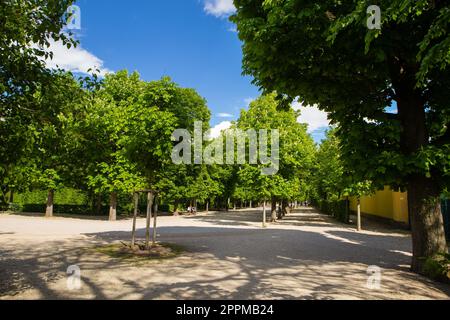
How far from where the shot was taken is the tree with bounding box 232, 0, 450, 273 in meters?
7.74

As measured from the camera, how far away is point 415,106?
29.9 ft

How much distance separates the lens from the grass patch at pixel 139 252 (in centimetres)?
1055

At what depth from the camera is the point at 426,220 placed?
863 centimetres

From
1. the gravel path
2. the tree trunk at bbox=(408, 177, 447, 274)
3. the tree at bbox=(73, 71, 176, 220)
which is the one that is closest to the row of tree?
the tree at bbox=(73, 71, 176, 220)

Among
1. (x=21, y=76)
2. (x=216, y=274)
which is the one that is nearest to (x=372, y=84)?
(x=216, y=274)

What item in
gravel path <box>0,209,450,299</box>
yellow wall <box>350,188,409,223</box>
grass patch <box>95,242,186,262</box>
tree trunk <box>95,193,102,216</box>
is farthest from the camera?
tree trunk <box>95,193,102,216</box>

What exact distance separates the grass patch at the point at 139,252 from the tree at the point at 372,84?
655 centimetres

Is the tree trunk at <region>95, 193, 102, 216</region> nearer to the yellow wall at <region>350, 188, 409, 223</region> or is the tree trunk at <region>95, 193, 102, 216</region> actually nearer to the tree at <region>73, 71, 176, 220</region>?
the tree at <region>73, 71, 176, 220</region>

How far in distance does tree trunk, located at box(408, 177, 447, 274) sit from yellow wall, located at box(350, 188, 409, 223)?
54.9ft

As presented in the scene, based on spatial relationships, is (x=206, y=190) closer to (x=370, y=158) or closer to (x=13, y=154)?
(x=370, y=158)

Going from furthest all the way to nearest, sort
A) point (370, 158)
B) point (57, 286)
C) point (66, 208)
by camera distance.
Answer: point (66, 208) → point (370, 158) → point (57, 286)

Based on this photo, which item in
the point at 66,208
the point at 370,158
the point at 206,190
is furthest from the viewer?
the point at 206,190
